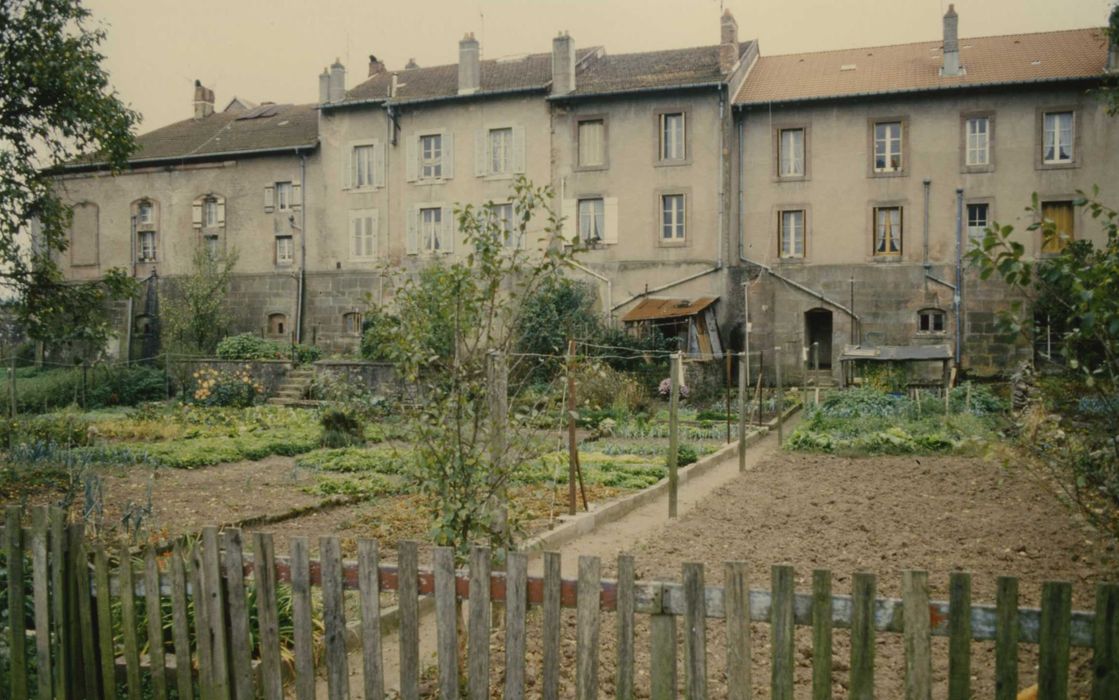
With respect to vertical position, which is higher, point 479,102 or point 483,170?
point 479,102

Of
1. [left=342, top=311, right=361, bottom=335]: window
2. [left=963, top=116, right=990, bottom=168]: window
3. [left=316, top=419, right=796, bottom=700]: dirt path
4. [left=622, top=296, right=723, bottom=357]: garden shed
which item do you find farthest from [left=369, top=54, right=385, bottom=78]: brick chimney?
[left=316, top=419, right=796, bottom=700]: dirt path

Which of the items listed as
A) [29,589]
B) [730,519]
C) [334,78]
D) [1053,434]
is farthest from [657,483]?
[334,78]

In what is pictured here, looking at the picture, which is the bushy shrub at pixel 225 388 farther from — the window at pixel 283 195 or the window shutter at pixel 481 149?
the window shutter at pixel 481 149

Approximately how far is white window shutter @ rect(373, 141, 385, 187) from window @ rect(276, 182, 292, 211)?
3879 millimetres

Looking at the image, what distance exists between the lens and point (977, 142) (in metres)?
28.8

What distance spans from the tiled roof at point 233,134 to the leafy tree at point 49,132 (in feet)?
76.2

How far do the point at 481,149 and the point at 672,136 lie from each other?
22.2 ft

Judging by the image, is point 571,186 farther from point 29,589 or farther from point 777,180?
point 29,589

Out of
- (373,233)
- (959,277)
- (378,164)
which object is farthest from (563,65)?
(959,277)

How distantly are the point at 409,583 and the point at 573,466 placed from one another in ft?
20.9

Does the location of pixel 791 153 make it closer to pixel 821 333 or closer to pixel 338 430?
pixel 821 333

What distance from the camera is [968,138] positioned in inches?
1138

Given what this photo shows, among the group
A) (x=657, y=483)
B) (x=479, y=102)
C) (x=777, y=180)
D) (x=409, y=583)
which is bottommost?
(x=657, y=483)

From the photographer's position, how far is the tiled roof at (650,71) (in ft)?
99.7
